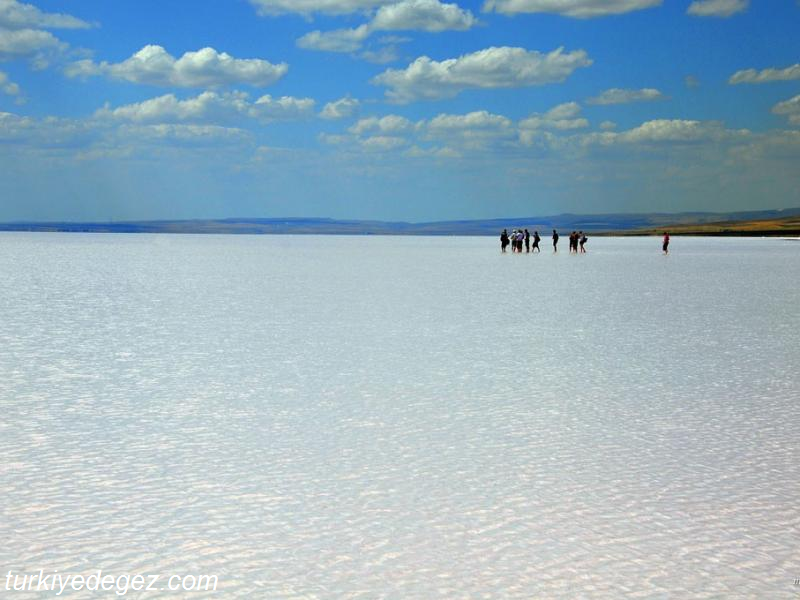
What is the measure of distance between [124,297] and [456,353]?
12.6 meters

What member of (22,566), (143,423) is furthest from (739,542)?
(143,423)

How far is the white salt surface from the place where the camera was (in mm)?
5164

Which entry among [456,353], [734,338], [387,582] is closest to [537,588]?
[387,582]

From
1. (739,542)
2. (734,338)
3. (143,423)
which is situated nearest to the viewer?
(739,542)

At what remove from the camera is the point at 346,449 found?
7.78 m

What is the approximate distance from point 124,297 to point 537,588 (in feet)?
67.6

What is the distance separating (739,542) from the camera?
559 cm

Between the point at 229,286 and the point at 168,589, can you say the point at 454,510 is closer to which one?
the point at 168,589

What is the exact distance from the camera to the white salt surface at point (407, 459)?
203 inches

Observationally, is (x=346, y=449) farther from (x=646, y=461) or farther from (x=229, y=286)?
(x=229, y=286)

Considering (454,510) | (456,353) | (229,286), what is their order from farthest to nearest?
(229,286) → (456,353) → (454,510)

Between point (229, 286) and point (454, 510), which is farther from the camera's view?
point (229, 286)

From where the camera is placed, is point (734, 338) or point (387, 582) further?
point (734, 338)

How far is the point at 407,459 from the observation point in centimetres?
745
